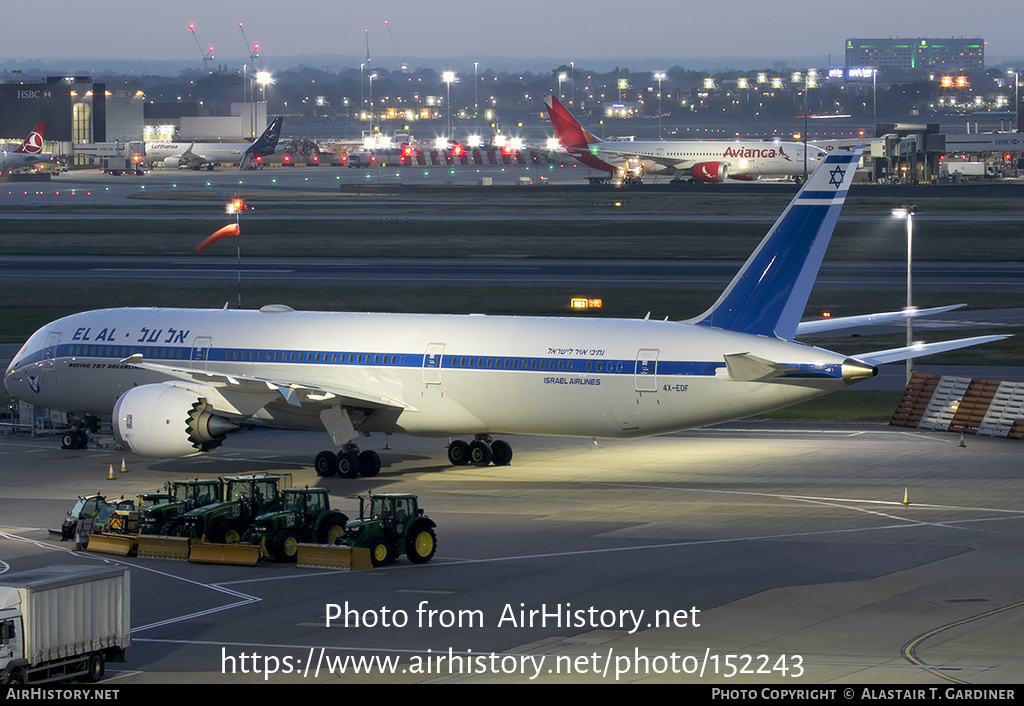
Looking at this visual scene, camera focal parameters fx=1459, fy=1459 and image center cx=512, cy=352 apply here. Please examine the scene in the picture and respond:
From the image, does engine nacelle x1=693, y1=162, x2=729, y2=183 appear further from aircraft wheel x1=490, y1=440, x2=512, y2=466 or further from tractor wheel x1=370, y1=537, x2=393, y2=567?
tractor wheel x1=370, y1=537, x2=393, y2=567

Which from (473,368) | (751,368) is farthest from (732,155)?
(751,368)

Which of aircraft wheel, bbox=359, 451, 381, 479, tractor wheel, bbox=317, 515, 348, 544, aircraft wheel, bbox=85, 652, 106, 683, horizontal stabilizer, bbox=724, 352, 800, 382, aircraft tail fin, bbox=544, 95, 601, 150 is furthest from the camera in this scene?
aircraft tail fin, bbox=544, 95, 601, 150

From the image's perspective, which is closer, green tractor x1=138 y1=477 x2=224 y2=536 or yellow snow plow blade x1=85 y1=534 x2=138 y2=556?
yellow snow plow blade x1=85 y1=534 x2=138 y2=556

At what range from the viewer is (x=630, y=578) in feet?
102

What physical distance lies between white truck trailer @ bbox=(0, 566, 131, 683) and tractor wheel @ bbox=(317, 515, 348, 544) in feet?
29.8

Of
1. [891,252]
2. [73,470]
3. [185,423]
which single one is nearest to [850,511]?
[185,423]

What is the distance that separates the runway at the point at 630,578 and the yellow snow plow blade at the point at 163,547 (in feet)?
1.17

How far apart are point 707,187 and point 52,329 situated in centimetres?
11577

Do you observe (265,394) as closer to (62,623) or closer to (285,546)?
(285,546)

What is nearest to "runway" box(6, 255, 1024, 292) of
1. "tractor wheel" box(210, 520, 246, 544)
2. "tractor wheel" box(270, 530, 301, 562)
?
"tractor wheel" box(210, 520, 246, 544)

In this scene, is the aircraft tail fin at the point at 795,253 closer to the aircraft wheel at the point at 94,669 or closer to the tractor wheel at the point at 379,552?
the tractor wheel at the point at 379,552

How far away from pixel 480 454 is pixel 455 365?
3806mm

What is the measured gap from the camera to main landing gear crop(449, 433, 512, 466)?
4738cm

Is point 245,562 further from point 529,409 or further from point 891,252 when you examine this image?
point 891,252
